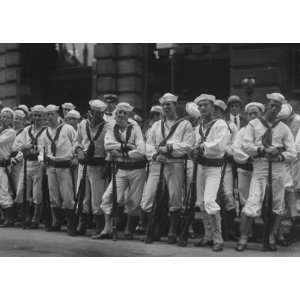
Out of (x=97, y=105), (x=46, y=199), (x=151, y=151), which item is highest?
(x=97, y=105)

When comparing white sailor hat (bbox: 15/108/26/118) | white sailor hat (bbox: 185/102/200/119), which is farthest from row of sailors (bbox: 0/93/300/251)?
white sailor hat (bbox: 15/108/26/118)

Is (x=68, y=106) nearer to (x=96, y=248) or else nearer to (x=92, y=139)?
(x=92, y=139)

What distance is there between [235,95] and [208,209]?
2.58 m

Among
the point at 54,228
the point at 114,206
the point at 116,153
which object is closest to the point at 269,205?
the point at 114,206

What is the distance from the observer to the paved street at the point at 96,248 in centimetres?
731

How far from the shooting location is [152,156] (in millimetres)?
8188

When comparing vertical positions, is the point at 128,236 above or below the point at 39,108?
below

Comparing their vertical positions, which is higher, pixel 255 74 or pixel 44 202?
pixel 255 74

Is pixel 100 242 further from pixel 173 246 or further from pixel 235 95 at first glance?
pixel 235 95

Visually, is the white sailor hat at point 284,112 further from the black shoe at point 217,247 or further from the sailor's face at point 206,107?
the black shoe at point 217,247

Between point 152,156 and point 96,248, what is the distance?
163 cm

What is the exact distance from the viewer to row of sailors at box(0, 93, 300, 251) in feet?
24.8
